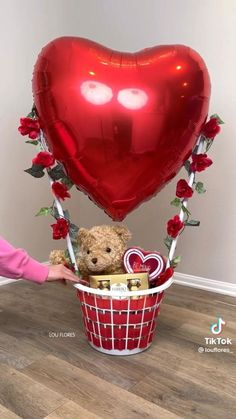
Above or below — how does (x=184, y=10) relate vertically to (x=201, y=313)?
above

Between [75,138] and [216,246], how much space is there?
3.24 ft

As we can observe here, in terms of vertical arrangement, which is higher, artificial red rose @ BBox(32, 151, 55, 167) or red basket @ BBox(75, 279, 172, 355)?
artificial red rose @ BBox(32, 151, 55, 167)

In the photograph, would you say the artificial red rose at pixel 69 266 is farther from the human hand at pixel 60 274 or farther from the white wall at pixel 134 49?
the white wall at pixel 134 49

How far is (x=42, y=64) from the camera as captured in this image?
1098 mm

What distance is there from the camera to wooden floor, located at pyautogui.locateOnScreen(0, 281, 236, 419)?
3.11 feet

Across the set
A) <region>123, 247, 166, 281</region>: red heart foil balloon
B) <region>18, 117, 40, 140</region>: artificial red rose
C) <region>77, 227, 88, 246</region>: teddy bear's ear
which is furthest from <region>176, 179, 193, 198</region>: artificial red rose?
<region>18, 117, 40, 140</region>: artificial red rose

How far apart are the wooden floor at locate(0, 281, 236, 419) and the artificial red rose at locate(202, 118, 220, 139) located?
669 mm

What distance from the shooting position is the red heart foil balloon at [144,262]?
1.21 meters

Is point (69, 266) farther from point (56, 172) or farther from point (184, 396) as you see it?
point (184, 396)

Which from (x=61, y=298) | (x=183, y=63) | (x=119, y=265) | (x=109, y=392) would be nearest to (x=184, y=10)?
(x=183, y=63)

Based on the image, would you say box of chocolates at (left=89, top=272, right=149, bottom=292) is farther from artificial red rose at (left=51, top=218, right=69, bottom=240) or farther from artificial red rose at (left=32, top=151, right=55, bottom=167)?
artificial red rose at (left=32, top=151, right=55, bottom=167)

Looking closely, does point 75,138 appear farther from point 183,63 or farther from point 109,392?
point 109,392

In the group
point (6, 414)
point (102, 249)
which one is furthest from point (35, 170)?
point (6, 414)

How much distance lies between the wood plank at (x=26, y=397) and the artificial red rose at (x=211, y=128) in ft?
2.69
